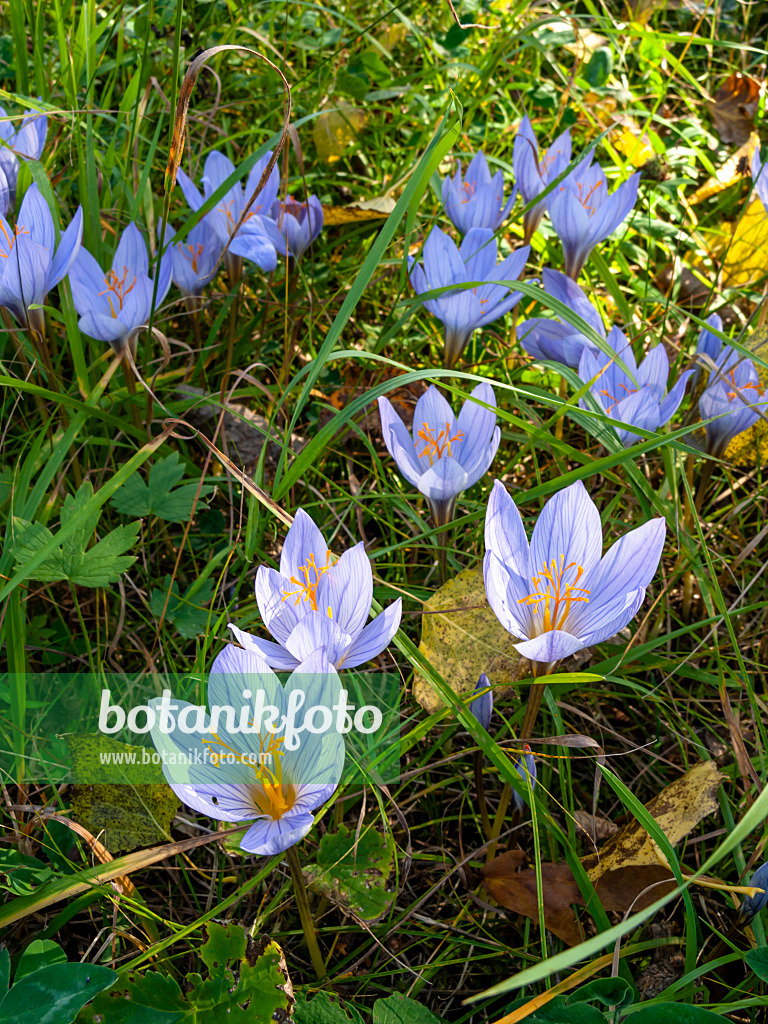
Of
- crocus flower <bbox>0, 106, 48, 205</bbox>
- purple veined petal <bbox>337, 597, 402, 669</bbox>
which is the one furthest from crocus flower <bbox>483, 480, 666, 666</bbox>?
crocus flower <bbox>0, 106, 48, 205</bbox>

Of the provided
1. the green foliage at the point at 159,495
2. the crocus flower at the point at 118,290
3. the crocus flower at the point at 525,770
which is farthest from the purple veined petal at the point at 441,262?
the crocus flower at the point at 525,770

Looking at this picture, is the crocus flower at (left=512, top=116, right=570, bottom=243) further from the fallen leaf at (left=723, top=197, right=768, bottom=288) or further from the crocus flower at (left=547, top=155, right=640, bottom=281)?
the fallen leaf at (left=723, top=197, right=768, bottom=288)

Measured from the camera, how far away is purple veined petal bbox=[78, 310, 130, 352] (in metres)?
1.56

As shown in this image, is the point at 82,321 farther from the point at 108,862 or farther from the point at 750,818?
the point at 750,818

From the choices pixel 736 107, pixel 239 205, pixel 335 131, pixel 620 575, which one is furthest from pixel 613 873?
pixel 736 107

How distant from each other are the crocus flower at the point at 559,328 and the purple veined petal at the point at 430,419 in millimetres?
295

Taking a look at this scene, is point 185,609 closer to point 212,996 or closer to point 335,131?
point 212,996

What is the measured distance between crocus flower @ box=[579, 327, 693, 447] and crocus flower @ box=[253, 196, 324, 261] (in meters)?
0.73

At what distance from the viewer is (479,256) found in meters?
1.73

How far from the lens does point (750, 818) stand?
0.88 m

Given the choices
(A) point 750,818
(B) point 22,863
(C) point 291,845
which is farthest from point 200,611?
(A) point 750,818

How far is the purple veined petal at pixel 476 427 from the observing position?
1.45 m

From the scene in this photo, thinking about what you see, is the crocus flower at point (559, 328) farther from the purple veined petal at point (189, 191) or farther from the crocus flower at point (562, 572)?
the purple veined petal at point (189, 191)

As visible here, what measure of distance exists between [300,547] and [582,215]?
1.09 m
